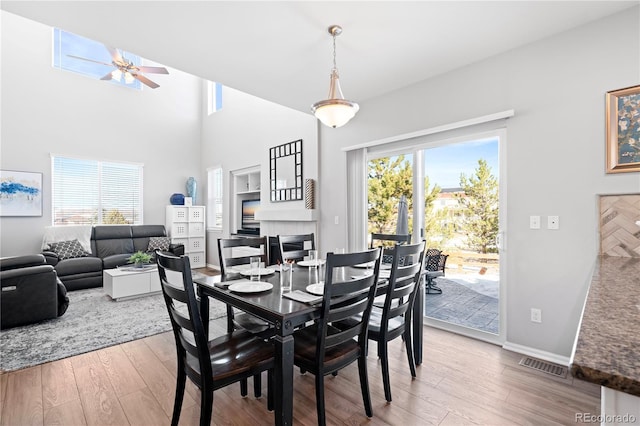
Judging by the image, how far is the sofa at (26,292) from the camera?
310cm

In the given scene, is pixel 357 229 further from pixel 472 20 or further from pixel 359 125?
pixel 472 20

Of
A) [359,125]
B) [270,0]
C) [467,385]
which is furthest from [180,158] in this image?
[467,385]

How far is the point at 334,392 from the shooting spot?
2.10m

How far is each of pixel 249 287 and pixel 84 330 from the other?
251 centimetres

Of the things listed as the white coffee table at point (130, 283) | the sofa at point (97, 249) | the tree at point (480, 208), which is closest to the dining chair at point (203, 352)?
the tree at point (480, 208)

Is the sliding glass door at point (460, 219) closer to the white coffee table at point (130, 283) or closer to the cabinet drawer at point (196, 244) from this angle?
the white coffee table at point (130, 283)

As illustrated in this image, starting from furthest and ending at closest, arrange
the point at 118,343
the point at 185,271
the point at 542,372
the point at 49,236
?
1. the point at 49,236
2. the point at 118,343
3. the point at 542,372
4. the point at 185,271

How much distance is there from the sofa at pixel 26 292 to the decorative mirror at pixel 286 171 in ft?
10.0

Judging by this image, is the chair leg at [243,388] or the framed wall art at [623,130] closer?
the chair leg at [243,388]

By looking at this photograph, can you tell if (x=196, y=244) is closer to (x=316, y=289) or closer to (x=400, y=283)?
(x=316, y=289)

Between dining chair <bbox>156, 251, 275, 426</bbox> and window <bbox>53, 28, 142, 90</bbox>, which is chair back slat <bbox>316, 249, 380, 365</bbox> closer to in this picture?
dining chair <bbox>156, 251, 275, 426</bbox>

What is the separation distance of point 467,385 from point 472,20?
9.01 ft

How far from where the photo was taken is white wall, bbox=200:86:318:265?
4.77 metres

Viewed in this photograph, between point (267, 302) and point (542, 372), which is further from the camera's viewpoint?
point (542, 372)
